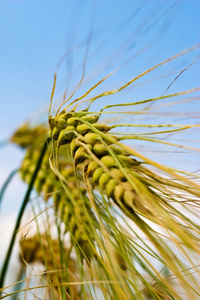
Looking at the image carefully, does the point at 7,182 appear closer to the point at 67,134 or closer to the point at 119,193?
the point at 67,134

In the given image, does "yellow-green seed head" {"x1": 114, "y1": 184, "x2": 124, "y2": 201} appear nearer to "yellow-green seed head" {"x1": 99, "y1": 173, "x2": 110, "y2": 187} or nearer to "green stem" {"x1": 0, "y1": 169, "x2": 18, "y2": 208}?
"yellow-green seed head" {"x1": 99, "y1": 173, "x2": 110, "y2": 187}

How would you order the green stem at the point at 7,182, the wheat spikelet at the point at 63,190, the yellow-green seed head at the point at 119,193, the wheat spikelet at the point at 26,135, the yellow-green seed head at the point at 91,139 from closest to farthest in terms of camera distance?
the yellow-green seed head at the point at 119,193
the yellow-green seed head at the point at 91,139
the wheat spikelet at the point at 63,190
the green stem at the point at 7,182
the wheat spikelet at the point at 26,135

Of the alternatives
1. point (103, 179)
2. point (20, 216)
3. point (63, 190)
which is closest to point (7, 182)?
point (20, 216)

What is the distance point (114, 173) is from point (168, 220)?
0.41ft

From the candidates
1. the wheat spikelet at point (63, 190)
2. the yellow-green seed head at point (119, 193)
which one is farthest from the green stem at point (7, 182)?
the yellow-green seed head at point (119, 193)

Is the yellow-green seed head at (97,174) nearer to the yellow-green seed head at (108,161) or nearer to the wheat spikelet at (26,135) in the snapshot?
the yellow-green seed head at (108,161)

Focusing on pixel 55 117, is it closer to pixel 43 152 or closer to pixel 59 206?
pixel 43 152

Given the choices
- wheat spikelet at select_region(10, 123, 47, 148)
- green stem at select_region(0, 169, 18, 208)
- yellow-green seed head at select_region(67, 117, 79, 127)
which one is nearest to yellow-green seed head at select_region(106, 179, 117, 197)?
yellow-green seed head at select_region(67, 117, 79, 127)

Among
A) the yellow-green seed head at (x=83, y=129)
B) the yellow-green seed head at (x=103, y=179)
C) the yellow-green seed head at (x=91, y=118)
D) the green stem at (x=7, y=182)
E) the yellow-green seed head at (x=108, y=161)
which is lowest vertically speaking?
the yellow-green seed head at (x=103, y=179)

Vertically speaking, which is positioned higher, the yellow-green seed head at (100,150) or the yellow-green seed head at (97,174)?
the yellow-green seed head at (100,150)

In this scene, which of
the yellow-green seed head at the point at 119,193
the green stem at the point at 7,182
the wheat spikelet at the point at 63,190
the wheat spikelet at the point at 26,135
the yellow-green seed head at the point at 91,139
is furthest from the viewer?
the wheat spikelet at the point at 26,135

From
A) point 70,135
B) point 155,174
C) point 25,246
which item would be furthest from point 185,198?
point 25,246

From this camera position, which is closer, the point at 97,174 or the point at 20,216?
the point at 97,174

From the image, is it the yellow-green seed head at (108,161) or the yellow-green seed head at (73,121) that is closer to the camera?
the yellow-green seed head at (108,161)
